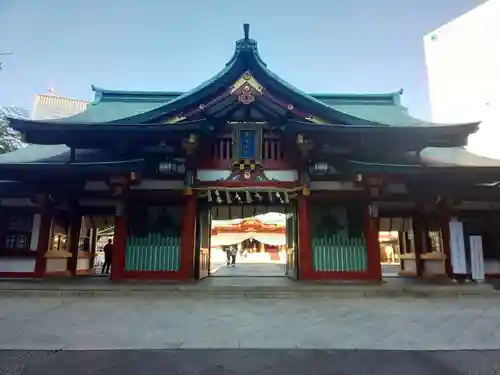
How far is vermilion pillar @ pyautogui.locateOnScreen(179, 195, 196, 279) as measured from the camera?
39.2 feet

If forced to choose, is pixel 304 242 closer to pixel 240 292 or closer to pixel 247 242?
pixel 240 292

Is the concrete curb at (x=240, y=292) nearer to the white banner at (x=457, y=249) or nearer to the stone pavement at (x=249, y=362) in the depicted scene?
the white banner at (x=457, y=249)

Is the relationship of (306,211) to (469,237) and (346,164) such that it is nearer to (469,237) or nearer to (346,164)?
(346,164)

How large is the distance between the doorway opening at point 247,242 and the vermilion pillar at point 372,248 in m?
2.45

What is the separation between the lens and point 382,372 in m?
4.09

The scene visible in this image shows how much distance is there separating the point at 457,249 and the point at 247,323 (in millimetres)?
8771

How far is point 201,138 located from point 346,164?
4985 millimetres

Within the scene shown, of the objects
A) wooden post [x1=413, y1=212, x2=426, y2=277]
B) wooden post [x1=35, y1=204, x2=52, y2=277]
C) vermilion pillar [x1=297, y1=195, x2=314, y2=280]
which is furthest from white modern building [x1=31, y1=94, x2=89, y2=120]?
wooden post [x1=413, y1=212, x2=426, y2=277]

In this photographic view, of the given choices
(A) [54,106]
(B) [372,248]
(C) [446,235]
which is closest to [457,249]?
(C) [446,235]

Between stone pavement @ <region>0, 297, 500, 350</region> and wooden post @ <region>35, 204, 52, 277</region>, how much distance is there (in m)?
3.07

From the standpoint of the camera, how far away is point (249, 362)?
439 cm

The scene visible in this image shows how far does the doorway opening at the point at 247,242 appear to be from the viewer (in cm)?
1395

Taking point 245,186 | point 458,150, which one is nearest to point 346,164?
point 245,186

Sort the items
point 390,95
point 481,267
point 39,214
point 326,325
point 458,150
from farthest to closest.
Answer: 1. point 390,95
2. point 458,150
3. point 39,214
4. point 481,267
5. point 326,325
